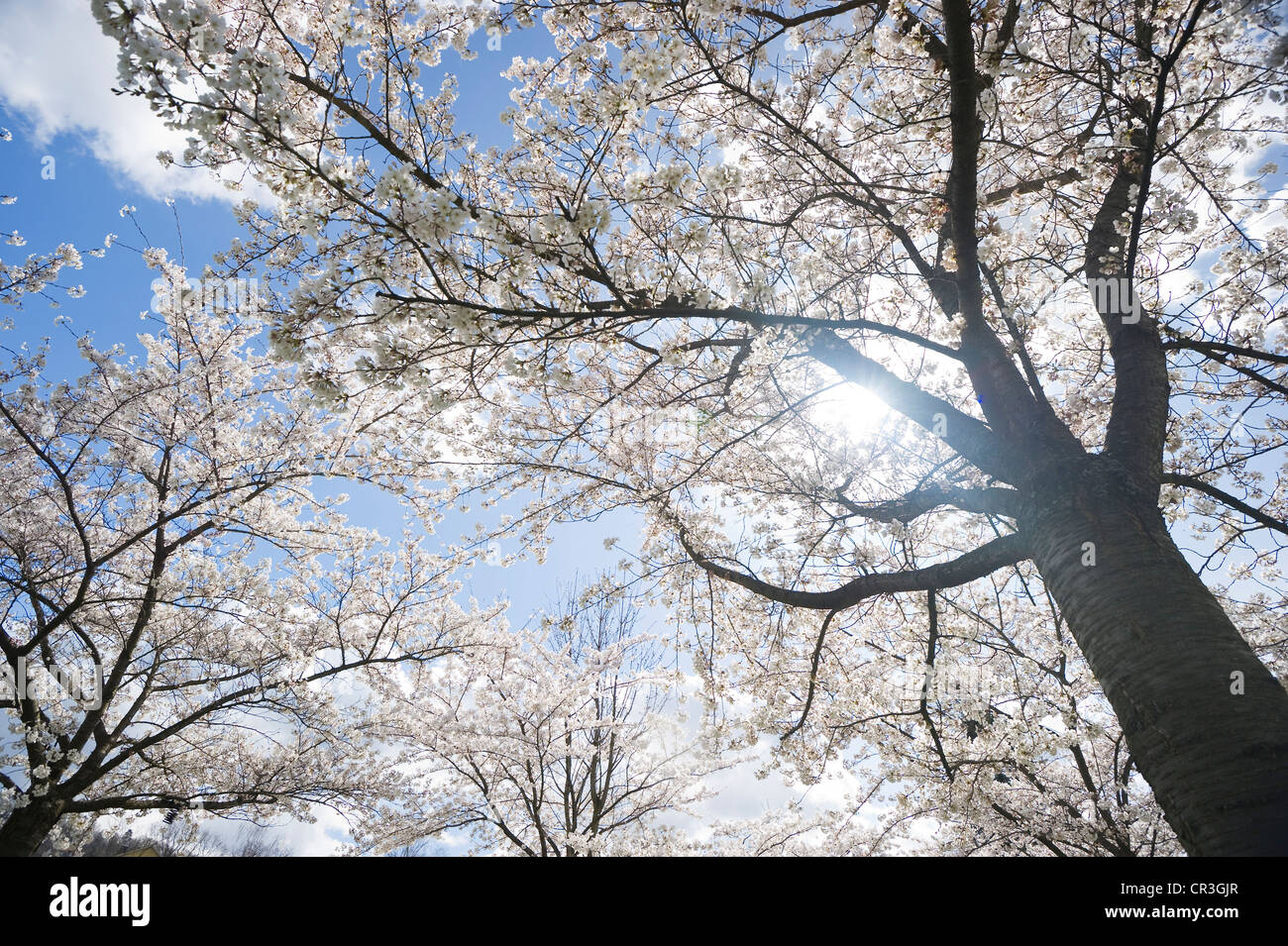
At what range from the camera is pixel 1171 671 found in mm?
2234

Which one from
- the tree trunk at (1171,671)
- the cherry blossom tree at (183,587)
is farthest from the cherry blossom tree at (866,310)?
the cherry blossom tree at (183,587)

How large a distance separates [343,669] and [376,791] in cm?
266

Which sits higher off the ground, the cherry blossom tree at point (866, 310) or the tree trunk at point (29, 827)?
the cherry blossom tree at point (866, 310)

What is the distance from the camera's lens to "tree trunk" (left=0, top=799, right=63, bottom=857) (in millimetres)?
5578

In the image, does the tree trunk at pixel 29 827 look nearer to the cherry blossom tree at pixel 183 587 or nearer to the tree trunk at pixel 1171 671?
the cherry blossom tree at pixel 183 587

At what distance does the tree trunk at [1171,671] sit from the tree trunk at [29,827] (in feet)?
28.9

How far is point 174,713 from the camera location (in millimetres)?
8656

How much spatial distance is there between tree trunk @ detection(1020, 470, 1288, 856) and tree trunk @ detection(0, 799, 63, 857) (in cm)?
882

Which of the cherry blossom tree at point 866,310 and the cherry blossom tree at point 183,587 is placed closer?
the cherry blossom tree at point 866,310

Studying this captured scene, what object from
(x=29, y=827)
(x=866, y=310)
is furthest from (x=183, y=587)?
(x=866, y=310)

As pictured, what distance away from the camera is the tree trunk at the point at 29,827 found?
5.58 m

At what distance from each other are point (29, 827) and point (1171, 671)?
907cm

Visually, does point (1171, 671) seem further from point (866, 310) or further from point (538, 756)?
point (538, 756)
